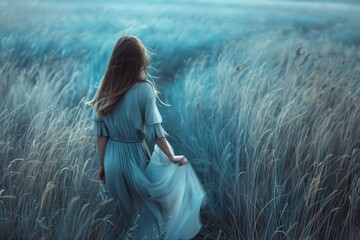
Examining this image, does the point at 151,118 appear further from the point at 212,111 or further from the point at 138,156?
the point at 212,111

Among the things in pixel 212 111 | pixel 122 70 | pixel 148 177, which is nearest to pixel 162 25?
pixel 212 111

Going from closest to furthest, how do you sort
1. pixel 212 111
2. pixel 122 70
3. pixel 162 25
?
1. pixel 122 70
2. pixel 212 111
3. pixel 162 25

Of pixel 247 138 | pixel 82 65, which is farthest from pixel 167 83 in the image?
pixel 247 138

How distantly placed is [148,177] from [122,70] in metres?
0.57

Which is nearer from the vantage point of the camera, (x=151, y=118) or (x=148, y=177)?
(x=151, y=118)

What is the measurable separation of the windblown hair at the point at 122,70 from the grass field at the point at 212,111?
50 centimetres

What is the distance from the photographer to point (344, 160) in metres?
2.77

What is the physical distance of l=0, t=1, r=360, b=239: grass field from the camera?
240 centimetres

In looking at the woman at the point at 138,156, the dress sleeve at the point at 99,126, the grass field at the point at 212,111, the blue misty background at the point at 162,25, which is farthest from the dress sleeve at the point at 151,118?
the blue misty background at the point at 162,25

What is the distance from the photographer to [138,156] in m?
2.27

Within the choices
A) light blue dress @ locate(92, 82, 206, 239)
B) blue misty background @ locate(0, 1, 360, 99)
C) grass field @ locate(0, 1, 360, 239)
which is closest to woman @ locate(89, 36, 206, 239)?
light blue dress @ locate(92, 82, 206, 239)

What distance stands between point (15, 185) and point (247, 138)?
4.80 ft

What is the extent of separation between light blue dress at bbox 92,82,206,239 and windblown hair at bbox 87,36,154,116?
2.7 inches

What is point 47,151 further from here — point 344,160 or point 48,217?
point 344,160
